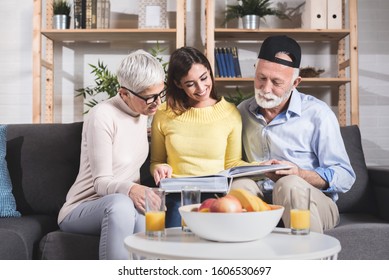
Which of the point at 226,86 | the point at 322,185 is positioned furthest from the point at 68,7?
the point at 322,185

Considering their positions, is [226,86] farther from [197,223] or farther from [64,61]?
[197,223]

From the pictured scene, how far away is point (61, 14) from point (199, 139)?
226 centimetres

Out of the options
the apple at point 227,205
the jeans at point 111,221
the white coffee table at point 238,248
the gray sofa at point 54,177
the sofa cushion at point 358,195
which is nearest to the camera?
the white coffee table at point 238,248

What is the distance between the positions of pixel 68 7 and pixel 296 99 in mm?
2380

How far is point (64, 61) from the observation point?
4426 millimetres

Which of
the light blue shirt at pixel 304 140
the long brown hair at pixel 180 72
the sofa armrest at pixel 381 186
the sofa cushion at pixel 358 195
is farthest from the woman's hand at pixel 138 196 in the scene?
the sofa armrest at pixel 381 186

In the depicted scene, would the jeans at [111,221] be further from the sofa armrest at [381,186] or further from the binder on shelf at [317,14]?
the binder on shelf at [317,14]

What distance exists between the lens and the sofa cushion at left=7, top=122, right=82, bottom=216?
2.53 m

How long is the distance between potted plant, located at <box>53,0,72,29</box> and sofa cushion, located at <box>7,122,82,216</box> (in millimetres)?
1664

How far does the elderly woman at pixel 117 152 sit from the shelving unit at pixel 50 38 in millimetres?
1901

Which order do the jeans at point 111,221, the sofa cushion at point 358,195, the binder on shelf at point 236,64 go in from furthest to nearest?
1. the binder on shelf at point 236,64
2. the sofa cushion at point 358,195
3. the jeans at point 111,221

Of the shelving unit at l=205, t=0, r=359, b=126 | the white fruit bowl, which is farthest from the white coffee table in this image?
the shelving unit at l=205, t=0, r=359, b=126

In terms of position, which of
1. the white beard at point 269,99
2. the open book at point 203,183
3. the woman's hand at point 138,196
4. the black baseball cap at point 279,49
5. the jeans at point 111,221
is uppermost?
the black baseball cap at point 279,49

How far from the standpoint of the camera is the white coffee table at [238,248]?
1.30 meters
